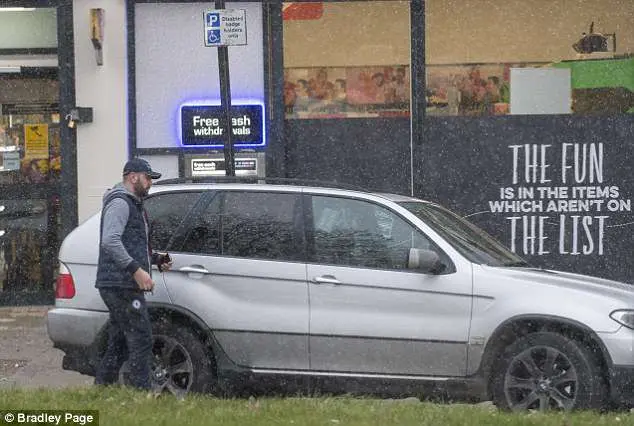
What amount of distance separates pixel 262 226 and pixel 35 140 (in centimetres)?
653

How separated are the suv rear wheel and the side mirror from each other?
1629 mm

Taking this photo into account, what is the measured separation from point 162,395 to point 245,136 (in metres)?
6.79

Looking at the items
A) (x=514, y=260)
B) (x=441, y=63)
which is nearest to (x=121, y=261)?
(x=514, y=260)

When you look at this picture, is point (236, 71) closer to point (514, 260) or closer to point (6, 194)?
point (6, 194)

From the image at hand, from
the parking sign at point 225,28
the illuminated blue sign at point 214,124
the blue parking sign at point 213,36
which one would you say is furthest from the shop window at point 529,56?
the blue parking sign at point 213,36

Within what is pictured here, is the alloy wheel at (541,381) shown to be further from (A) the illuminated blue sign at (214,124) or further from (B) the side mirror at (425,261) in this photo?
(A) the illuminated blue sign at (214,124)

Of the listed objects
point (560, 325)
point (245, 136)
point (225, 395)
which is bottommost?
point (225, 395)

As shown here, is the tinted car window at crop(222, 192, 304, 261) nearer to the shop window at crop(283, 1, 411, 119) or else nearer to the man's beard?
the man's beard

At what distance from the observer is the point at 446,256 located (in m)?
8.52

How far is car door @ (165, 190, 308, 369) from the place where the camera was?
8609mm

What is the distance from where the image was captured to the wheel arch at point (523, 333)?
810 cm

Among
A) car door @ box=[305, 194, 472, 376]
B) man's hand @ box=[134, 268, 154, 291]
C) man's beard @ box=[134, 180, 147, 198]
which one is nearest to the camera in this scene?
man's hand @ box=[134, 268, 154, 291]

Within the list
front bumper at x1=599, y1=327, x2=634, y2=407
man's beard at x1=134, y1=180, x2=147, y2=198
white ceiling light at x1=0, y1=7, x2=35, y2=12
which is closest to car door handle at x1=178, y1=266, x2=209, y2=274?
man's beard at x1=134, y1=180, x2=147, y2=198

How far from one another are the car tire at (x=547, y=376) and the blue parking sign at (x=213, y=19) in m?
4.71
